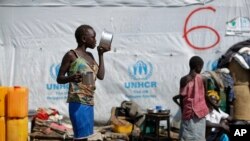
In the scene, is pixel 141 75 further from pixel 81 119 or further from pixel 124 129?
pixel 81 119

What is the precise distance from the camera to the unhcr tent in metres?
9.79

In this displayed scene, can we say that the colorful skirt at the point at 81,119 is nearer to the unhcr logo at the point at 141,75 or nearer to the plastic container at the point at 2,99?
the plastic container at the point at 2,99

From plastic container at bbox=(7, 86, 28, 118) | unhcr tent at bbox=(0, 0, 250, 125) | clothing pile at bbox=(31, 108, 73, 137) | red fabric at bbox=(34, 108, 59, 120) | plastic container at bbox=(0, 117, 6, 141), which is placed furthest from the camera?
unhcr tent at bbox=(0, 0, 250, 125)

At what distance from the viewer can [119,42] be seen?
9.84 meters

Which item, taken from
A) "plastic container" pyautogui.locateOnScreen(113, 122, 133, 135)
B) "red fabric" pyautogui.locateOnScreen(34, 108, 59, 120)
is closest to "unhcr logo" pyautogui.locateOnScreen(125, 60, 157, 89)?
"plastic container" pyautogui.locateOnScreen(113, 122, 133, 135)

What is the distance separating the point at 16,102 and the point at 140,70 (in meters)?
2.92

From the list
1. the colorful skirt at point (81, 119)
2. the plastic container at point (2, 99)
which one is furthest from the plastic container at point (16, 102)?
the colorful skirt at point (81, 119)

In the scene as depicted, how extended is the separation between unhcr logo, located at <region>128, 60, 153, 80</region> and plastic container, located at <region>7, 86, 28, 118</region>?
268 centimetres

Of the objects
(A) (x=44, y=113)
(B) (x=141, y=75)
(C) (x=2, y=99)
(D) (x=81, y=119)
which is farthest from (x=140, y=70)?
(D) (x=81, y=119)

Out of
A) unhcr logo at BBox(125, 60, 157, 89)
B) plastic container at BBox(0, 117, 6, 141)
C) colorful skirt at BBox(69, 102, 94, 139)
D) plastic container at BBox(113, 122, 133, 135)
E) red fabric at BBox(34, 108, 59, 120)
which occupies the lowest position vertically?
plastic container at BBox(113, 122, 133, 135)

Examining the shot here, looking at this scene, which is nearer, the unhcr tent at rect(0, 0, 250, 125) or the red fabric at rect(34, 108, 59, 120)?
the red fabric at rect(34, 108, 59, 120)

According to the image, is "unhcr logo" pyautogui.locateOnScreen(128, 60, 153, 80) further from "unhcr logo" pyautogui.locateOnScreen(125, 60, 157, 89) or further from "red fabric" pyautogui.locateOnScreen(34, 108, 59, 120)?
"red fabric" pyautogui.locateOnScreen(34, 108, 59, 120)

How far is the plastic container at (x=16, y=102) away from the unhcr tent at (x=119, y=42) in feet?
6.95

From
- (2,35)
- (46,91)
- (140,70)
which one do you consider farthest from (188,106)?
(2,35)
